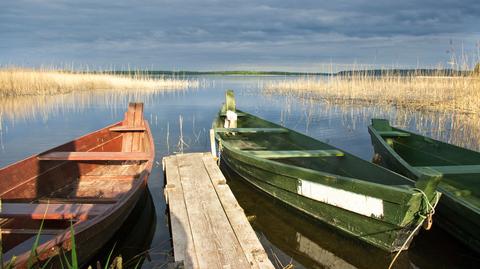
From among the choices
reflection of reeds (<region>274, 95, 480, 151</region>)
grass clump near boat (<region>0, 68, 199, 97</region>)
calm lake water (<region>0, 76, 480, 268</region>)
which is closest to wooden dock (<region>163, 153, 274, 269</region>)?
calm lake water (<region>0, 76, 480, 268</region>)

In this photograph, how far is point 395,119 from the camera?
14.4 meters

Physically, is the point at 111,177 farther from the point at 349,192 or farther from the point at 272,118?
the point at 272,118

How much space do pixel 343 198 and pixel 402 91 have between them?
729 inches

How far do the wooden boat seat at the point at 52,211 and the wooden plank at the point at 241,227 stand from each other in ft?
4.71

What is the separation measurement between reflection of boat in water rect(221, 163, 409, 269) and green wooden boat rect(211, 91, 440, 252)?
0.19 metres

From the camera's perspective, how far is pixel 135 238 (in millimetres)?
5164

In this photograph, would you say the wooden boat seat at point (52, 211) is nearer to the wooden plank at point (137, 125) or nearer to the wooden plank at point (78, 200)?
the wooden plank at point (78, 200)

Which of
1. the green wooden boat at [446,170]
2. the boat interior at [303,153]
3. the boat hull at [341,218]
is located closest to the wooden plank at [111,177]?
the boat hull at [341,218]

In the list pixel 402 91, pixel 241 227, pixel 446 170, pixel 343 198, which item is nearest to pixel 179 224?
pixel 241 227

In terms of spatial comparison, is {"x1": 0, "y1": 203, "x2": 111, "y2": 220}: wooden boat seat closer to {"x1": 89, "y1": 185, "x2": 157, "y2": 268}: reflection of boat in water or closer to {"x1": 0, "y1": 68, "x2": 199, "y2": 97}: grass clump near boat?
{"x1": 89, "y1": 185, "x2": 157, "y2": 268}: reflection of boat in water

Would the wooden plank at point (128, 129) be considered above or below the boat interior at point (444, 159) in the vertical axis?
above

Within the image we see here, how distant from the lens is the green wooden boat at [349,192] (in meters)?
3.74

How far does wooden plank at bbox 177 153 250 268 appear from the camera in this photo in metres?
3.51

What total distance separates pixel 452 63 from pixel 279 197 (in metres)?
8.85
